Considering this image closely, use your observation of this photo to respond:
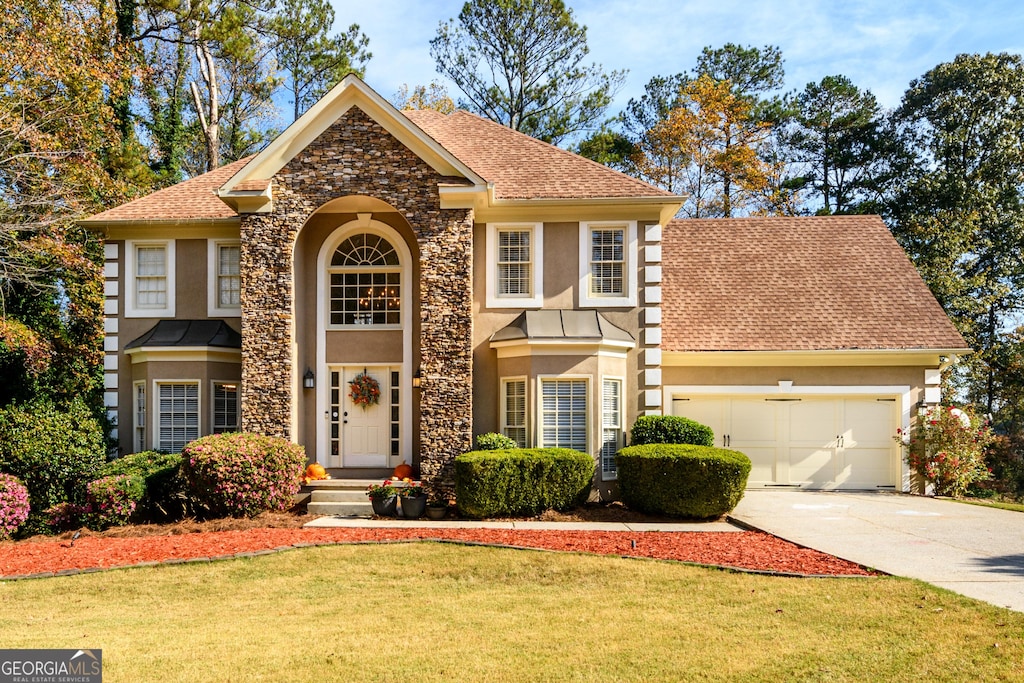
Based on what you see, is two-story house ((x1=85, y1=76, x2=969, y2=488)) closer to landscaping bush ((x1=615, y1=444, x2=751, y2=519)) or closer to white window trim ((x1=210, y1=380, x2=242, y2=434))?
white window trim ((x1=210, y1=380, x2=242, y2=434))

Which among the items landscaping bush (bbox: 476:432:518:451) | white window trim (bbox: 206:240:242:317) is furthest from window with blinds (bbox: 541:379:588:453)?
white window trim (bbox: 206:240:242:317)

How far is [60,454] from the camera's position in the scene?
47.3 feet

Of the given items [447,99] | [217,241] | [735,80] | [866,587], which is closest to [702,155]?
[735,80]

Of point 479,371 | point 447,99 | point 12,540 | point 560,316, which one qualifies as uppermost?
point 447,99

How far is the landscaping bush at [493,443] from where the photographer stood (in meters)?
14.8

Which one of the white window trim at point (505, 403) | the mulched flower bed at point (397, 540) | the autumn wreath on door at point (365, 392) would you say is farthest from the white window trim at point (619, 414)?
the autumn wreath on door at point (365, 392)

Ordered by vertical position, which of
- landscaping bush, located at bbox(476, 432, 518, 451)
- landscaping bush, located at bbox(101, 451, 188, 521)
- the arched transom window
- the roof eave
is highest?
the arched transom window

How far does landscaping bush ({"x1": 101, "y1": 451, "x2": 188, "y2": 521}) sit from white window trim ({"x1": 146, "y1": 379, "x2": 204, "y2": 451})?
6.45ft

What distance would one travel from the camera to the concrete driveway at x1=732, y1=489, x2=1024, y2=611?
9.32 metres

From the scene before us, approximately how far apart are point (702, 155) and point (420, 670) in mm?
26525

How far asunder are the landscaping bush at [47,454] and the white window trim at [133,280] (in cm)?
315

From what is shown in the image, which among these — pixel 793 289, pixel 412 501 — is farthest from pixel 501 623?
pixel 793 289

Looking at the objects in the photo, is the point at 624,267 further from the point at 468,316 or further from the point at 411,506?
the point at 411,506

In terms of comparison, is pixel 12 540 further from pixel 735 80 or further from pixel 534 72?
pixel 735 80
